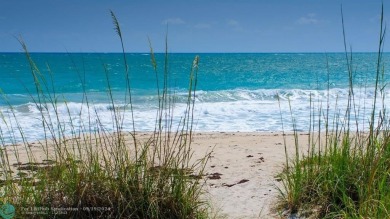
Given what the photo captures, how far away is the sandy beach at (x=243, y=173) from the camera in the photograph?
12.9 feet

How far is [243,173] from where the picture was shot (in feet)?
17.9

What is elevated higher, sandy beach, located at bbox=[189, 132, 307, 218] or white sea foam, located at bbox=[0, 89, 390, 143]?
white sea foam, located at bbox=[0, 89, 390, 143]

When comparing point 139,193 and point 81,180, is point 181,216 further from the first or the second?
point 81,180

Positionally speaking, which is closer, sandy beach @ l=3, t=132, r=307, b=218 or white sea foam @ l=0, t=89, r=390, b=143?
sandy beach @ l=3, t=132, r=307, b=218

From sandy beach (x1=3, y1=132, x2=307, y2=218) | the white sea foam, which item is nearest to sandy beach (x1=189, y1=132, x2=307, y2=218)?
sandy beach (x1=3, y1=132, x2=307, y2=218)

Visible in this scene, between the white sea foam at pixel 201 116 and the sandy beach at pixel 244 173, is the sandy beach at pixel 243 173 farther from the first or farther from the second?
the white sea foam at pixel 201 116

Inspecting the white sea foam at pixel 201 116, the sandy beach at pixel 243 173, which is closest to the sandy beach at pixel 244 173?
the sandy beach at pixel 243 173

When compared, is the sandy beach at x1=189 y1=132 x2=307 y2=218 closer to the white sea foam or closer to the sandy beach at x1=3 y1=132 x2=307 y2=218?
the sandy beach at x1=3 y1=132 x2=307 y2=218

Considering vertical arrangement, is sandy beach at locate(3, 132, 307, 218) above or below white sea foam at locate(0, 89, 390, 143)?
below

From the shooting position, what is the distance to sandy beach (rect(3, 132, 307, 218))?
12.9ft

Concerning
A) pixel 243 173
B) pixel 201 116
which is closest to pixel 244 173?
pixel 243 173

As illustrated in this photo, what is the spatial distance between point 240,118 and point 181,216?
411 inches

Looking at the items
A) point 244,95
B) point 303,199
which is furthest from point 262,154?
point 244,95

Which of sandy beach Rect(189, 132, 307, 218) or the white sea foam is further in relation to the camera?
the white sea foam
